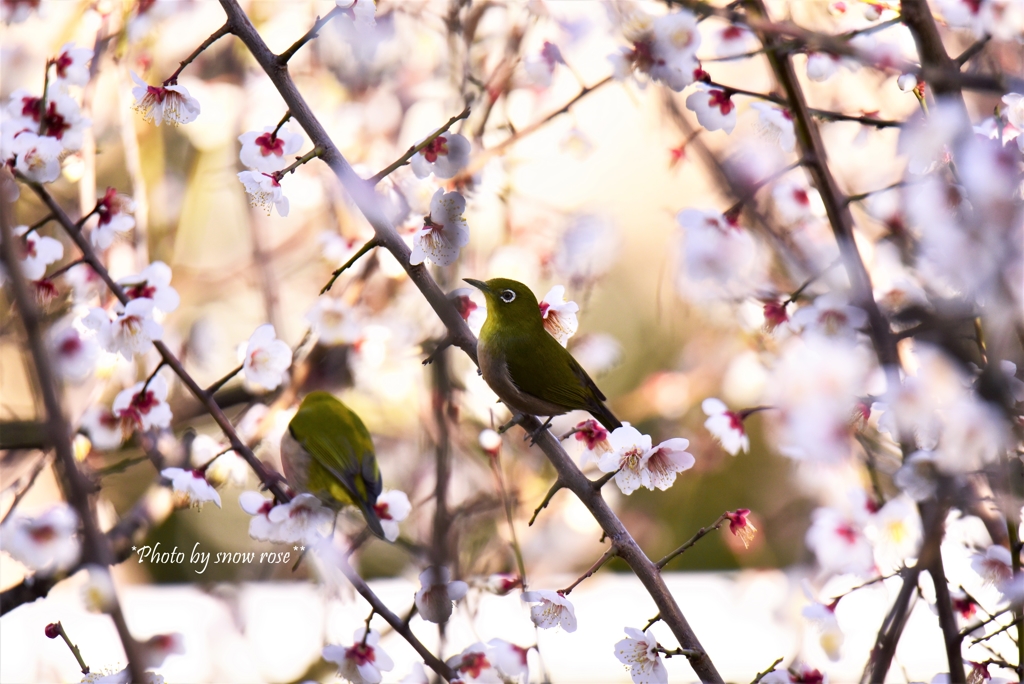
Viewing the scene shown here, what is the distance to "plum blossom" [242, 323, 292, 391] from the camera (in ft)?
2.18

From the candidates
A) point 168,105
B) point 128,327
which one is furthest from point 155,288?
point 168,105

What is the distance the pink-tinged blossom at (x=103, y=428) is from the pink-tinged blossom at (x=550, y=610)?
1.43ft

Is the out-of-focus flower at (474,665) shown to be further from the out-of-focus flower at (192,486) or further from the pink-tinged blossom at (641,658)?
the out-of-focus flower at (192,486)

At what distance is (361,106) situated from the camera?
115 centimetres

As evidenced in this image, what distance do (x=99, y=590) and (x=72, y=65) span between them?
17.5 inches

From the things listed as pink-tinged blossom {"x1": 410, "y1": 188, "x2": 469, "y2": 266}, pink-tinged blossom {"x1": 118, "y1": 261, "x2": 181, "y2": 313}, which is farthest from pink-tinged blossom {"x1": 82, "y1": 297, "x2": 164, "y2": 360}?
pink-tinged blossom {"x1": 410, "y1": 188, "x2": 469, "y2": 266}

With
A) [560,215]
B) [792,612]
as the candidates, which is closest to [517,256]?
[560,215]

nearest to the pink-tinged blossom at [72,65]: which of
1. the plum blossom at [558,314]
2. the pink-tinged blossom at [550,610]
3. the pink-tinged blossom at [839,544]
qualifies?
the plum blossom at [558,314]

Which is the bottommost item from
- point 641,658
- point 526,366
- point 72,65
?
point 641,658

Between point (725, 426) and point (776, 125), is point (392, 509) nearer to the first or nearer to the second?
point (725, 426)

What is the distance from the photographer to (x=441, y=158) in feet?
1.92

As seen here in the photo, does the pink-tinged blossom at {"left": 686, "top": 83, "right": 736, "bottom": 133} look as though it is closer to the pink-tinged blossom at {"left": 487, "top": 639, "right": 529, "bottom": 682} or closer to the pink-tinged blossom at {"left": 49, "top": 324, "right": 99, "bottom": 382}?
the pink-tinged blossom at {"left": 487, "top": 639, "right": 529, "bottom": 682}

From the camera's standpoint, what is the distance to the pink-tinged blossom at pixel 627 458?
52 cm

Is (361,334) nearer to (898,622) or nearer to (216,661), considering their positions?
(216,661)
